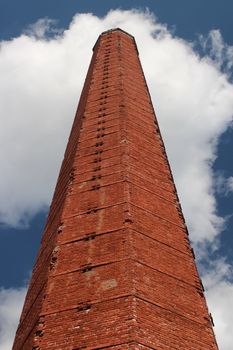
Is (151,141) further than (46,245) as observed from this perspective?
Yes

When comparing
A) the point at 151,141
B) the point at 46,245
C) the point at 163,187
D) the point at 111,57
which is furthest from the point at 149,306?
the point at 111,57

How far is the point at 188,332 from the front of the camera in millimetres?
8773

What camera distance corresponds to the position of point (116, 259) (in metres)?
9.72

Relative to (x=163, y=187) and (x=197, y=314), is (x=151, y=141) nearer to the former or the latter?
(x=163, y=187)

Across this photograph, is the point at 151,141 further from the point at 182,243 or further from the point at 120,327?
the point at 120,327

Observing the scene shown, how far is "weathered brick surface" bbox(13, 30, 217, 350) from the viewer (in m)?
8.39

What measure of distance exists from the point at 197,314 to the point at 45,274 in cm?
320

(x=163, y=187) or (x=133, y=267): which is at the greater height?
(x=163, y=187)

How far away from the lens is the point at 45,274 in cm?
1034

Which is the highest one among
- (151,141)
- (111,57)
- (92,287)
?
(111,57)

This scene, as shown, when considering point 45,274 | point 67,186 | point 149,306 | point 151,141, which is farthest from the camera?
point 151,141

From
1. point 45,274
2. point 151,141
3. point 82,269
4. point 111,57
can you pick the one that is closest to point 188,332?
point 82,269

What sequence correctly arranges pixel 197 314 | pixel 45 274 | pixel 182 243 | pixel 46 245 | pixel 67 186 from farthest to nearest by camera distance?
pixel 67 186 < pixel 46 245 < pixel 182 243 < pixel 45 274 < pixel 197 314

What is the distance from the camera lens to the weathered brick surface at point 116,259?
839 cm
